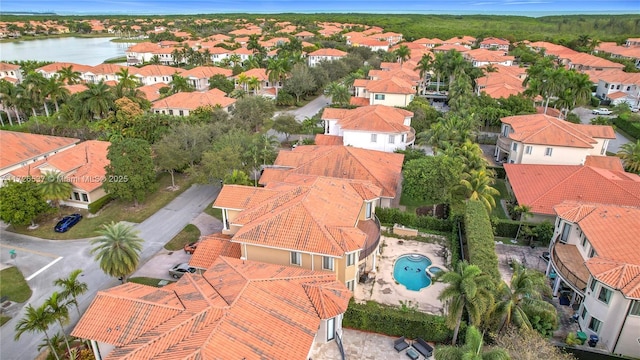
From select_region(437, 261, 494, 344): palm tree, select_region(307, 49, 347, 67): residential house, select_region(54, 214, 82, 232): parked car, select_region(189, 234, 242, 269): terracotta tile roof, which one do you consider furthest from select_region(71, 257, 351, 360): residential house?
select_region(307, 49, 347, 67): residential house

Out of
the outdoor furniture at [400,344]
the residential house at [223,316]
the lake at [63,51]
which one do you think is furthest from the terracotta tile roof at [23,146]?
the lake at [63,51]

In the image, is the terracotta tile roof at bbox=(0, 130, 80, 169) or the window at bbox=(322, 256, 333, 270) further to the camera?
the terracotta tile roof at bbox=(0, 130, 80, 169)

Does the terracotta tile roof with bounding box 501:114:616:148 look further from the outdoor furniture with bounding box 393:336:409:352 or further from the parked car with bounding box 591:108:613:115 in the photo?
the outdoor furniture with bounding box 393:336:409:352

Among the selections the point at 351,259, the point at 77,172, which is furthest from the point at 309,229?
the point at 77,172

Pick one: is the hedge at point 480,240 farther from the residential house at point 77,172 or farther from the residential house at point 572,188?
the residential house at point 77,172

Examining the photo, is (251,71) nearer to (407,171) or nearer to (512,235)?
(407,171)

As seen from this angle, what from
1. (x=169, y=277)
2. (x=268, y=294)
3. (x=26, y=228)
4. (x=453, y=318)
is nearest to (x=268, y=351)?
(x=268, y=294)
